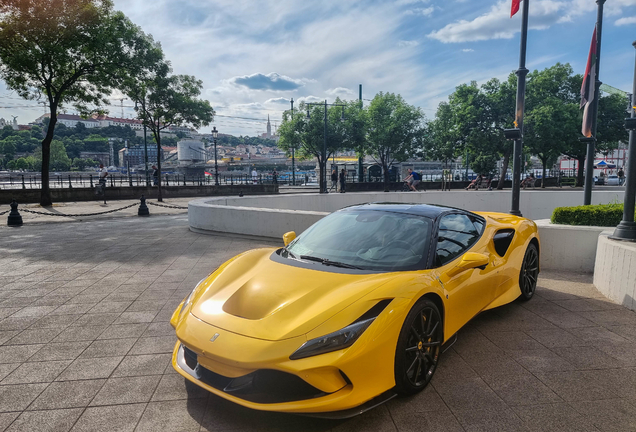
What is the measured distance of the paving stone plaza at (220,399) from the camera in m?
2.63

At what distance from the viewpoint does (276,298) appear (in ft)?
9.20

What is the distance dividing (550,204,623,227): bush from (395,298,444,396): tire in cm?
543

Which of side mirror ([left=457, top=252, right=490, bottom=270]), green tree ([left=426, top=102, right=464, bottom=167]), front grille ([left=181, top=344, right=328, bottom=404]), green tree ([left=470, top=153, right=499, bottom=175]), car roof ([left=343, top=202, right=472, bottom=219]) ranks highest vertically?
green tree ([left=426, top=102, right=464, bottom=167])

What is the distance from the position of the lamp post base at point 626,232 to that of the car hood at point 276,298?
4.30 metres

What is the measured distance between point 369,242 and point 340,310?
1.13 meters

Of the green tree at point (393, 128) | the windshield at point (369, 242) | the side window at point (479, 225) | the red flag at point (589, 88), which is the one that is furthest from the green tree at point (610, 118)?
the windshield at point (369, 242)

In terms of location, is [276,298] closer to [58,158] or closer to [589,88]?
[589,88]

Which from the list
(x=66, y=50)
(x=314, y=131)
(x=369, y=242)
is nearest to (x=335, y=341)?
(x=369, y=242)

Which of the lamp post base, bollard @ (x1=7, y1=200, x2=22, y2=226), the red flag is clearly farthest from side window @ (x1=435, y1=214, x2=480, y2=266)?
bollard @ (x1=7, y1=200, x2=22, y2=226)

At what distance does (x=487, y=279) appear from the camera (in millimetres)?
3928

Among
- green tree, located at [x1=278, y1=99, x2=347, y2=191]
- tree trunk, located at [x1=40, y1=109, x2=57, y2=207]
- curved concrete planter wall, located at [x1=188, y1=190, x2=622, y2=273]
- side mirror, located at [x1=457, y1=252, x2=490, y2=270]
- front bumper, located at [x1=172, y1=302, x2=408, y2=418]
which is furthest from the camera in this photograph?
green tree, located at [x1=278, y1=99, x2=347, y2=191]

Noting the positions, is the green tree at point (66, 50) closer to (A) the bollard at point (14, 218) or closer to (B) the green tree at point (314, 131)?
(A) the bollard at point (14, 218)

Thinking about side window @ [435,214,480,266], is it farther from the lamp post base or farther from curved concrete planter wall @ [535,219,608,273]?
curved concrete planter wall @ [535,219,608,273]

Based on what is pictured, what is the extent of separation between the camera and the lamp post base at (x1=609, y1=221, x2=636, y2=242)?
535 cm
